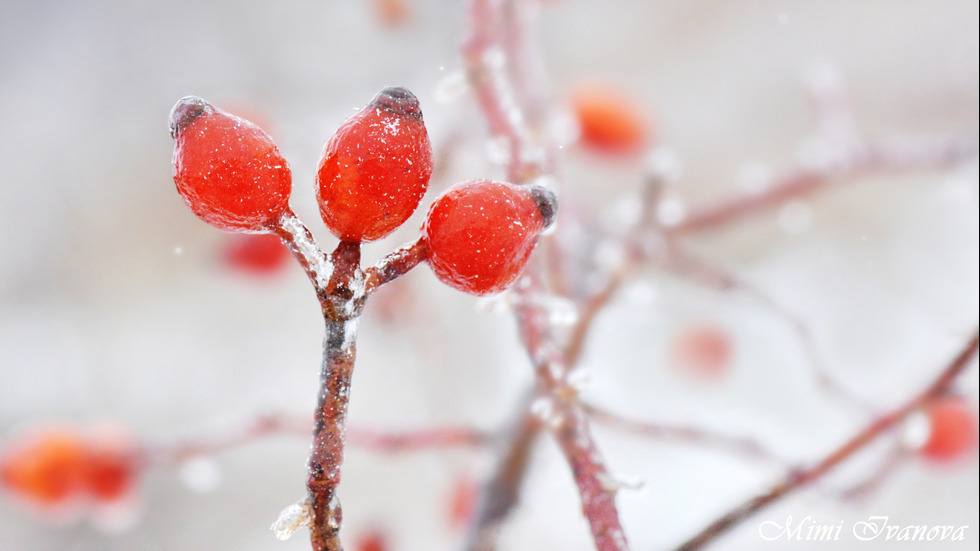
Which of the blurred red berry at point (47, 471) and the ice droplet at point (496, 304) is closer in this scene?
the ice droplet at point (496, 304)

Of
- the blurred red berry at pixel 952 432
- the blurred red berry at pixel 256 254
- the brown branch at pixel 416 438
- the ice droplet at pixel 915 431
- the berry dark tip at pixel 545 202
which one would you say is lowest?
the berry dark tip at pixel 545 202

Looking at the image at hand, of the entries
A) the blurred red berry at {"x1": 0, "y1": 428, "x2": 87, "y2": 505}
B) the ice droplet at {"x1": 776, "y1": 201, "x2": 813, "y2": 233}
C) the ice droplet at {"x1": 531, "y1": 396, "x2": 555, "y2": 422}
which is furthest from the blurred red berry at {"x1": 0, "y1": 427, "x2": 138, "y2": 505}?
the ice droplet at {"x1": 776, "y1": 201, "x2": 813, "y2": 233}

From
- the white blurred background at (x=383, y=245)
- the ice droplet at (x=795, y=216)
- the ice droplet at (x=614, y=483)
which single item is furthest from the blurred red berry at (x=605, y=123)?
the ice droplet at (x=614, y=483)

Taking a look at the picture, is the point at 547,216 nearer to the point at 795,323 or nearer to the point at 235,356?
the point at 795,323

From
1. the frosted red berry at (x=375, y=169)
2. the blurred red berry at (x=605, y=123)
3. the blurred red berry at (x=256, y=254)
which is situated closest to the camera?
the frosted red berry at (x=375, y=169)

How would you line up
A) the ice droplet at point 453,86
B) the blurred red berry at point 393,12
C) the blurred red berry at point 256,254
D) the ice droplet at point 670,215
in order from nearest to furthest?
1. the ice droplet at point 453,86
2. the ice droplet at point 670,215
3. the blurred red berry at point 256,254
4. the blurred red berry at point 393,12

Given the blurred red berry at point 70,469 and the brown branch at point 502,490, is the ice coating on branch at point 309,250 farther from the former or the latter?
the blurred red berry at point 70,469

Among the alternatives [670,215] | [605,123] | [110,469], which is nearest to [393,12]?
[605,123]

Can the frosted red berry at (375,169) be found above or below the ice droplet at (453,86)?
below
